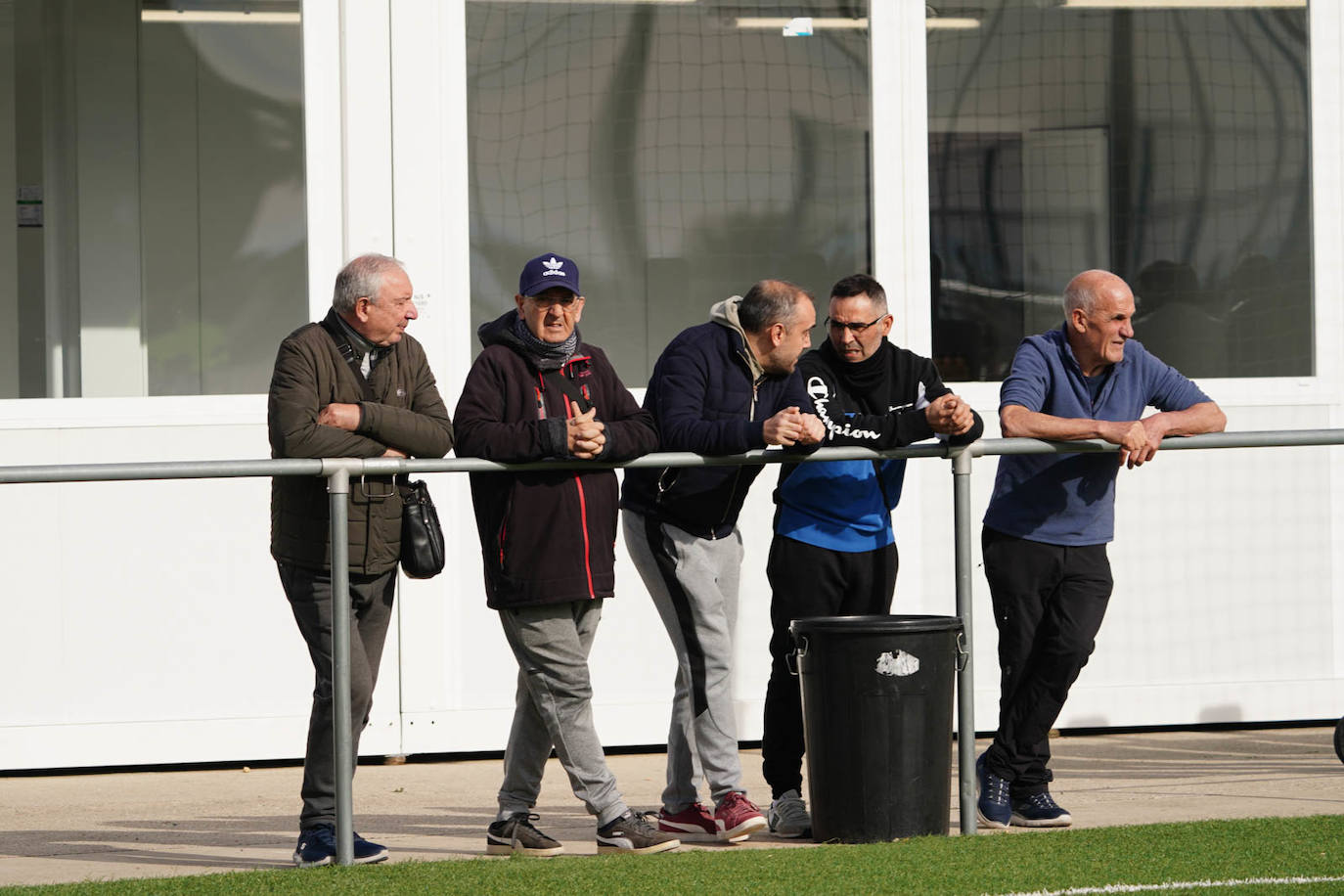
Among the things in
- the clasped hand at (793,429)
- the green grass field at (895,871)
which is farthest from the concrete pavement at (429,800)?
the clasped hand at (793,429)

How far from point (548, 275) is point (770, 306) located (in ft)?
2.46

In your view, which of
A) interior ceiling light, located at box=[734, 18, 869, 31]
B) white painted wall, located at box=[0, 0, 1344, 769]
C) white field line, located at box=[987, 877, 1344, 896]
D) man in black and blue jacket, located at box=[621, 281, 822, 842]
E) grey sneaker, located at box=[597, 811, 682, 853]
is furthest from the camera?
interior ceiling light, located at box=[734, 18, 869, 31]

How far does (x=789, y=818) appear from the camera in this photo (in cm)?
573

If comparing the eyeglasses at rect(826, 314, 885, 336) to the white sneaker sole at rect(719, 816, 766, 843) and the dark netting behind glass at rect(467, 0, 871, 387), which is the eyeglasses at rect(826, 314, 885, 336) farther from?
the dark netting behind glass at rect(467, 0, 871, 387)

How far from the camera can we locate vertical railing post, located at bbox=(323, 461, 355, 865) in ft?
16.6

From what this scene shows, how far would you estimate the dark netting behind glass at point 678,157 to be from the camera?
316 inches

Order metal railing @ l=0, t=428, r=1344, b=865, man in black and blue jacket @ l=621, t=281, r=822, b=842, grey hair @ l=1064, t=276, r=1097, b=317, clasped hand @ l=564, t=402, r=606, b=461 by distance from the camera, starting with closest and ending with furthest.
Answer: metal railing @ l=0, t=428, r=1344, b=865 < clasped hand @ l=564, t=402, r=606, b=461 < man in black and blue jacket @ l=621, t=281, r=822, b=842 < grey hair @ l=1064, t=276, r=1097, b=317

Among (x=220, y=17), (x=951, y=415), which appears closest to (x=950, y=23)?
(x=220, y=17)

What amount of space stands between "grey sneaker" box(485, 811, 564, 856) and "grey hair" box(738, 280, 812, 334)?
166 cm

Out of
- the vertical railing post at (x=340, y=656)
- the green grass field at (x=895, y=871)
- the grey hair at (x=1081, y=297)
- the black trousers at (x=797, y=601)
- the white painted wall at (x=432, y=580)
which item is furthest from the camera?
→ the white painted wall at (x=432, y=580)

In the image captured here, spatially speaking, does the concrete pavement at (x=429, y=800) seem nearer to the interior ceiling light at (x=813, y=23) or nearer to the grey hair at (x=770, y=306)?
the grey hair at (x=770, y=306)

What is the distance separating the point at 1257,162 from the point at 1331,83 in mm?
472

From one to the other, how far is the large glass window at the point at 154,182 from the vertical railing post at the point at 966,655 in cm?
351

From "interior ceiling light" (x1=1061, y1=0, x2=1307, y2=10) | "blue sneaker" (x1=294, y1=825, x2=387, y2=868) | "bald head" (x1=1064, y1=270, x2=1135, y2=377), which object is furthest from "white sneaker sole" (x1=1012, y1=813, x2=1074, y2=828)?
"interior ceiling light" (x1=1061, y1=0, x2=1307, y2=10)
